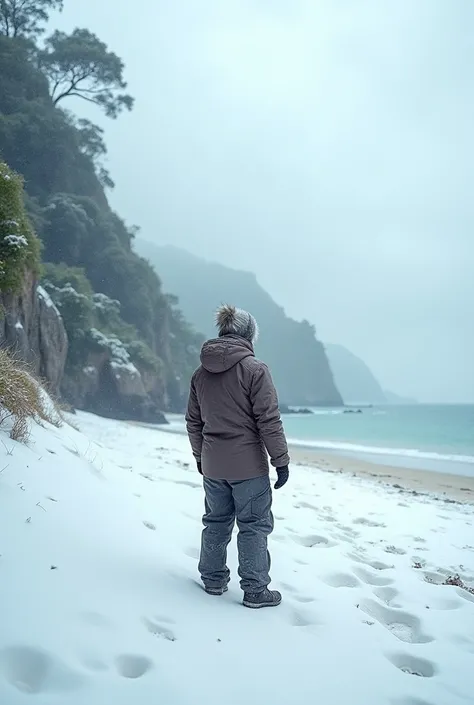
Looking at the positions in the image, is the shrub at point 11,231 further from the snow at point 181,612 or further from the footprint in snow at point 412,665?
the footprint in snow at point 412,665

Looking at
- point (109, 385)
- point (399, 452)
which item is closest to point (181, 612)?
point (399, 452)

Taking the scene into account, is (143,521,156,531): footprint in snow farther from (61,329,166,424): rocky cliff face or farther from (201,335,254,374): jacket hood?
(61,329,166,424): rocky cliff face

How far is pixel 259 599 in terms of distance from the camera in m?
2.83

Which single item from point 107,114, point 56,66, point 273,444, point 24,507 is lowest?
point 24,507

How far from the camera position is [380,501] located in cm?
705

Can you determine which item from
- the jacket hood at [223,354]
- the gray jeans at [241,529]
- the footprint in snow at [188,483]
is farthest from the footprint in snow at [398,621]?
the footprint in snow at [188,483]

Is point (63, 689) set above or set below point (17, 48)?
below

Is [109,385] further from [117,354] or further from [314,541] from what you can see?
[314,541]

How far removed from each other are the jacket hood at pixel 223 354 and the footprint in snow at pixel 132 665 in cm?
157

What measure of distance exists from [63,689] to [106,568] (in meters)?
1.00

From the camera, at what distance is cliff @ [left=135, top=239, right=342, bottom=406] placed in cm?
10825

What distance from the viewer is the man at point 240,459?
2887mm

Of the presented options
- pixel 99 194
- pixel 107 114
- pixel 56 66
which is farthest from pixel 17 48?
pixel 99 194

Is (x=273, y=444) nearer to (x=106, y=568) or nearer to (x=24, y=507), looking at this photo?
(x=106, y=568)
